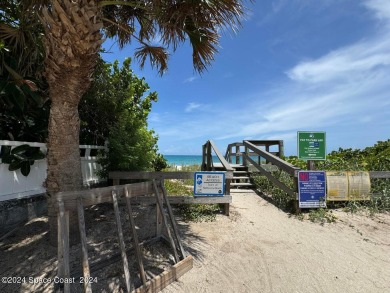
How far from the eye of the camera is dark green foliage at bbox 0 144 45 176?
4.73m

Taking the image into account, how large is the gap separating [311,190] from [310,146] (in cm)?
106

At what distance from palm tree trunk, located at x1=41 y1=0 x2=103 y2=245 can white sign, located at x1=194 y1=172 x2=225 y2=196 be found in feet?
7.87

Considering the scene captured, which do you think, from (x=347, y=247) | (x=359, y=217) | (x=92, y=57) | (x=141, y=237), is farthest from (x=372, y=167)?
(x=92, y=57)

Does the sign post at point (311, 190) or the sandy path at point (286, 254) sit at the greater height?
the sign post at point (311, 190)

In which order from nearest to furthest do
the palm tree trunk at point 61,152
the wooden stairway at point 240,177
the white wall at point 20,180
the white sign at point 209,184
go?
the palm tree trunk at point 61,152, the white wall at point 20,180, the white sign at point 209,184, the wooden stairway at point 240,177

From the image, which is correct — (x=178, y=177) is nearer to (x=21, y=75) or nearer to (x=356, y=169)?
(x=21, y=75)

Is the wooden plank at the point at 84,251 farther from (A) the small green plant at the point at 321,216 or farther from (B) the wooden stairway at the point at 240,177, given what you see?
(B) the wooden stairway at the point at 240,177

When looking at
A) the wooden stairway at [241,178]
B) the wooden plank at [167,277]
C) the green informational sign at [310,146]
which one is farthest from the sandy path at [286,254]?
the wooden stairway at [241,178]

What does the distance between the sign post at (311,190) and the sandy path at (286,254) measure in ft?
1.72

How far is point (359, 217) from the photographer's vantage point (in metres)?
6.28

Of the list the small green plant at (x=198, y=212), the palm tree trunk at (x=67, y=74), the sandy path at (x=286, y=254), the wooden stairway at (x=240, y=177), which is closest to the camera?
the sandy path at (x=286, y=254)

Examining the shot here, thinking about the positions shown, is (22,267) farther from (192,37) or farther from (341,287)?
(192,37)

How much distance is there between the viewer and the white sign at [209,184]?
19.6ft

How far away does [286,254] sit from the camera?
4461 millimetres
